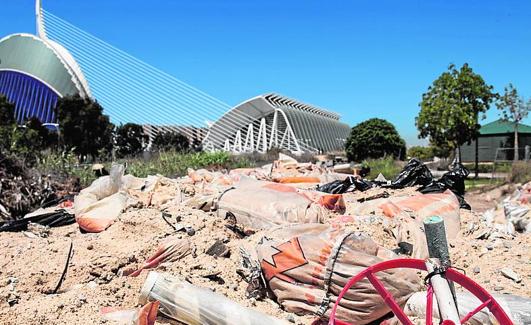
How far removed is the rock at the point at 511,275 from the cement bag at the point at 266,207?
1.36 m

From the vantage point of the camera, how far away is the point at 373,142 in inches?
1149

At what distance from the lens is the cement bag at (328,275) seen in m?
2.37

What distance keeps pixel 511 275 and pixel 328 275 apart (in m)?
1.26

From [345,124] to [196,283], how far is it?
2424 inches

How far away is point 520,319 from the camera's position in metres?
2.29

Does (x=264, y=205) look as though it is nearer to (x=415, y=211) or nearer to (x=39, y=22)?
(x=415, y=211)

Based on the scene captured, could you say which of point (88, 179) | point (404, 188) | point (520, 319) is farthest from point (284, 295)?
point (88, 179)

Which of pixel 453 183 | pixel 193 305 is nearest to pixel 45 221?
pixel 193 305

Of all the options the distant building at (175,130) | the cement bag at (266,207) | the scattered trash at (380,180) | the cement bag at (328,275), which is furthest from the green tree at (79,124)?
the cement bag at (328,275)

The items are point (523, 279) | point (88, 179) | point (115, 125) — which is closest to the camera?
point (523, 279)

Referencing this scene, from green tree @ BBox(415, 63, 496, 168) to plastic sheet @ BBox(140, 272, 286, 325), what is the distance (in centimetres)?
1582

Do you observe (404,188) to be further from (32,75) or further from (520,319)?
(32,75)

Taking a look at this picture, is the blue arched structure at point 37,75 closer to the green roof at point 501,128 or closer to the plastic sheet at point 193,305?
the green roof at point 501,128

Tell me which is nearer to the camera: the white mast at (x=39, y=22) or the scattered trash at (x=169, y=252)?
the scattered trash at (x=169, y=252)
